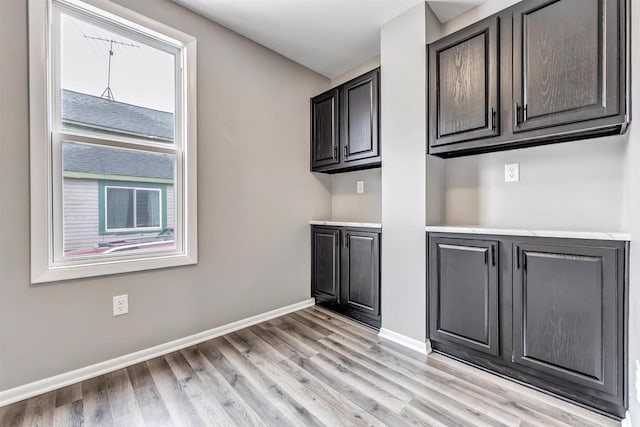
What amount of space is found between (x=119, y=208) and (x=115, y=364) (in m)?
1.01

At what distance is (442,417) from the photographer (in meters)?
1.42

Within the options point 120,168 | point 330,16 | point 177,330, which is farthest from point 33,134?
point 330,16

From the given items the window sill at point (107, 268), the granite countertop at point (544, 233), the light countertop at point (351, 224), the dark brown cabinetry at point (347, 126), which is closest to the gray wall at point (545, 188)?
the granite countertop at point (544, 233)

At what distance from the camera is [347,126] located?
2674 millimetres

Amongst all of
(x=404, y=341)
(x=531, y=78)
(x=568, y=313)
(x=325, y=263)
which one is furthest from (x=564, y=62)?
(x=325, y=263)

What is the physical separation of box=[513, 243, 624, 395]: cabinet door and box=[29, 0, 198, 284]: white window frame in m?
2.22

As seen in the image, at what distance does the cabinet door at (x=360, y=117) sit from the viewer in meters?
2.44

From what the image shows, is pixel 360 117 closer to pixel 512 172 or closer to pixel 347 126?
pixel 347 126

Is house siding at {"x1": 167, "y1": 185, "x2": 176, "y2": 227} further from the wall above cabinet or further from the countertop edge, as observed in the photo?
the wall above cabinet

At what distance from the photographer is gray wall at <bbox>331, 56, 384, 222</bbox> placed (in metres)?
2.85


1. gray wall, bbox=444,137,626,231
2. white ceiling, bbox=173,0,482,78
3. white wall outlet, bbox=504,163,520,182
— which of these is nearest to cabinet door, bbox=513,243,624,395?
gray wall, bbox=444,137,626,231

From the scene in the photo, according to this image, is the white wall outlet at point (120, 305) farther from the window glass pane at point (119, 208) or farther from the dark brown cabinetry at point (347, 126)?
the dark brown cabinetry at point (347, 126)

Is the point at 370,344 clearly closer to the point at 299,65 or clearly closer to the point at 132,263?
the point at 132,263

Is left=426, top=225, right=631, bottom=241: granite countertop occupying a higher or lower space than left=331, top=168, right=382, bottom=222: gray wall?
lower
